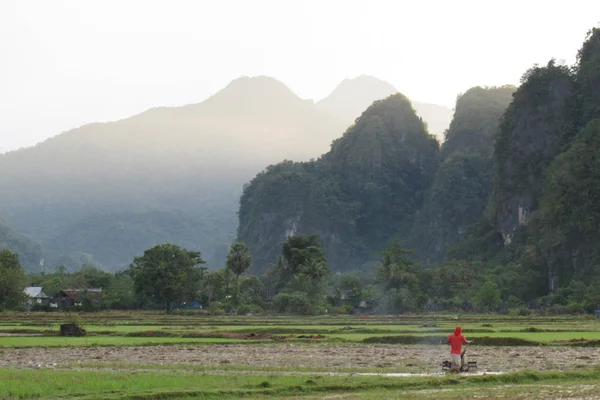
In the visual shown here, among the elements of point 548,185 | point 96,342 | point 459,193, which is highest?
point 459,193

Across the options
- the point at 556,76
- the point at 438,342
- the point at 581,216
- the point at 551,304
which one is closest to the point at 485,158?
the point at 556,76

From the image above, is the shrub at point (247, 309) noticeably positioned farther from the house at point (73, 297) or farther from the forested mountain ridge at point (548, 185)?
the forested mountain ridge at point (548, 185)

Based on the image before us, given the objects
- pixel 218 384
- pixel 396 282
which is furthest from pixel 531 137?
pixel 218 384

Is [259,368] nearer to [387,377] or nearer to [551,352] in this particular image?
[387,377]

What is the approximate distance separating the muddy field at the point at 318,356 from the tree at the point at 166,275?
158ft

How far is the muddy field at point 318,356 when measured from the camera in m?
26.0

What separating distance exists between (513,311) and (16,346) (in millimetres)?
53252

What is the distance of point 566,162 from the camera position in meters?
106

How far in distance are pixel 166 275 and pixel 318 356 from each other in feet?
181

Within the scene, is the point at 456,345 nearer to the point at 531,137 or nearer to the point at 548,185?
the point at 548,185

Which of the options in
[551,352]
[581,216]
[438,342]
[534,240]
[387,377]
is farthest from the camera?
[534,240]

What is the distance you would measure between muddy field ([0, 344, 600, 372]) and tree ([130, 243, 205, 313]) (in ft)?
158

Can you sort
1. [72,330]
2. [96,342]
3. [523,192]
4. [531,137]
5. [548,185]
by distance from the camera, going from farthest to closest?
[523,192], [531,137], [548,185], [72,330], [96,342]

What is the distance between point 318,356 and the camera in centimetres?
3028
